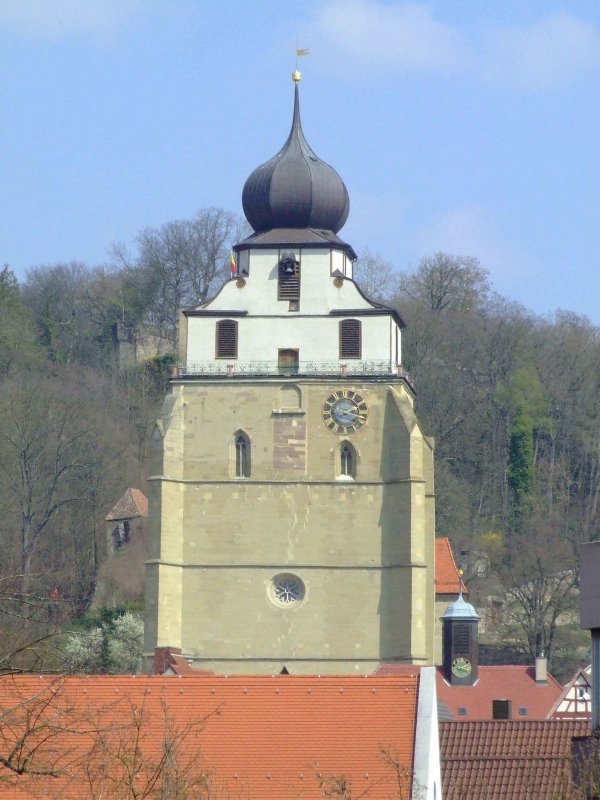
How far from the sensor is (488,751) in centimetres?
3897

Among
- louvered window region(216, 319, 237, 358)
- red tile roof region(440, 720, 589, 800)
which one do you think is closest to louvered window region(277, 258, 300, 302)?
louvered window region(216, 319, 237, 358)

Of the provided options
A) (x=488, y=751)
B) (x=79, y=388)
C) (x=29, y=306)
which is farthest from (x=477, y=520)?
(x=488, y=751)

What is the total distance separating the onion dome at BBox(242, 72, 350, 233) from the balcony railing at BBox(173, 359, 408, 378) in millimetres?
4101

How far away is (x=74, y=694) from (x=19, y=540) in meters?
45.2

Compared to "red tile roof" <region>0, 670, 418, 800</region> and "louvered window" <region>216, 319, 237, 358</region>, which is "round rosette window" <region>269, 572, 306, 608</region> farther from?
"red tile roof" <region>0, 670, 418, 800</region>

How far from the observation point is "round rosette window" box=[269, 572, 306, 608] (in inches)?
2156

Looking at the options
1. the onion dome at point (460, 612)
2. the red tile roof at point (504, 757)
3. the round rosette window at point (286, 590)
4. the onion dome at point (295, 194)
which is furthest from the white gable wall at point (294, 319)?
the red tile roof at point (504, 757)

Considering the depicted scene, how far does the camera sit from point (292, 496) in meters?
55.2

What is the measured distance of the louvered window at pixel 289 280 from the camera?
57062 millimetres

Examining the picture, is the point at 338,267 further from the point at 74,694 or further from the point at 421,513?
the point at 74,694

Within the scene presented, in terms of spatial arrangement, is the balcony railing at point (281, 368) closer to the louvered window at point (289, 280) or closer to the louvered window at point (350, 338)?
the louvered window at point (350, 338)

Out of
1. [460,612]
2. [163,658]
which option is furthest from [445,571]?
[163,658]

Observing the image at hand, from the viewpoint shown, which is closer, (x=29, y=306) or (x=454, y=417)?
(x=454, y=417)

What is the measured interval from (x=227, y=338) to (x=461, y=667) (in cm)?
1183
